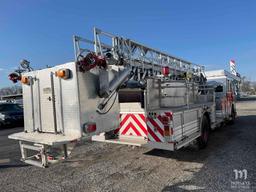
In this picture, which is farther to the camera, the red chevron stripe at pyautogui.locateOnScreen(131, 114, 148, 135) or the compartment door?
the red chevron stripe at pyautogui.locateOnScreen(131, 114, 148, 135)

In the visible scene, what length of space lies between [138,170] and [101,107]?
1.82 metres

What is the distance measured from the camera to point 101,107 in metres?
4.08

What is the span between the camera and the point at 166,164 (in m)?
5.32

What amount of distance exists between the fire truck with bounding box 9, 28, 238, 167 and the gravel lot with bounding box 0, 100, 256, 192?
577 millimetres

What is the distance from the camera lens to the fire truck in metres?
3.69

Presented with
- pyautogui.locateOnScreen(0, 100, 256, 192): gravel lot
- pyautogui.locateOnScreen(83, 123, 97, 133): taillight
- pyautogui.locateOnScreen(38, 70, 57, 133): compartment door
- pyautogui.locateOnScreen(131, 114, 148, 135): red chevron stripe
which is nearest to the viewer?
pyautogui.locateOnScreen(83, 123, 97, 133): taillight

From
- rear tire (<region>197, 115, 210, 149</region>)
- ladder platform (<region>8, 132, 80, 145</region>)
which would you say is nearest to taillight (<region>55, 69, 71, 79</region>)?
ladder platform (<region>8, 132, 80, 145</region>)

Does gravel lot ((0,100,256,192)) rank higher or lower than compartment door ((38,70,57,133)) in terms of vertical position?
lower

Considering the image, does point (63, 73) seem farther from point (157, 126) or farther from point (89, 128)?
point (157, 126)

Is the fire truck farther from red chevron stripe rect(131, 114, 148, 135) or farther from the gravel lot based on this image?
the gravel lot

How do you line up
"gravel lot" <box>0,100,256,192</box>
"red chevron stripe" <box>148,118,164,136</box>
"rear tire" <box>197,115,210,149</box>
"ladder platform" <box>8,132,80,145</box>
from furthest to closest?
"rear tire" <box>197,115,210,149</box> < "red chevron stripe" <box>148,118,164,136</box> < "gravel lot" <box>0,100,256,192</box> < "ladder platform" <box>8,132,80,145</box>

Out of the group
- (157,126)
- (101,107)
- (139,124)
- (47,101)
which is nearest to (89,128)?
(101,107)

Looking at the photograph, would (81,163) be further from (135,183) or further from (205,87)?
(205,87)

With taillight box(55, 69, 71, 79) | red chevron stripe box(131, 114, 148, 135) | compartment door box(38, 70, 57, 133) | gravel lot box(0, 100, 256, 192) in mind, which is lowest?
gravel lot box(0, 100, 256, 192)
